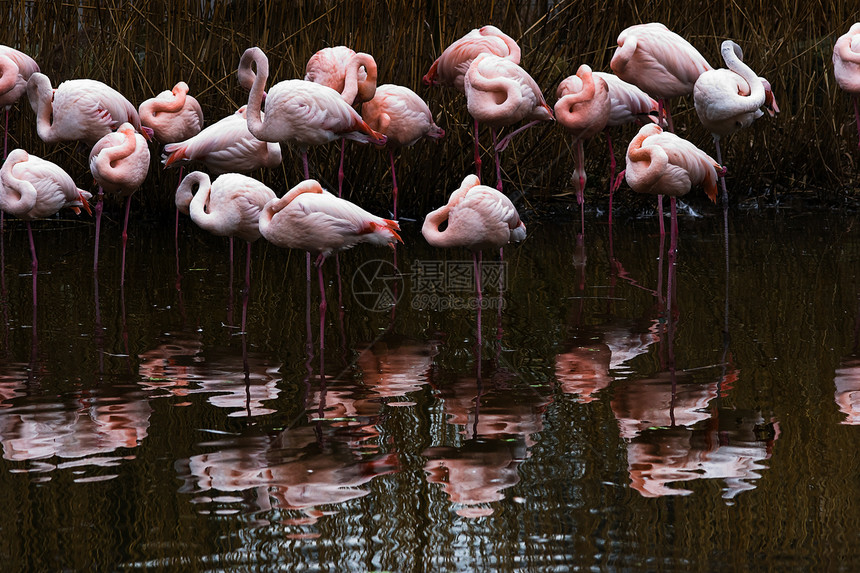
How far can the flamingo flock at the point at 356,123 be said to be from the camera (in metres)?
5.25

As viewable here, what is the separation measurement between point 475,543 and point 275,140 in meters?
4.22

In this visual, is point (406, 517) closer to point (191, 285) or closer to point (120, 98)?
point (191, 285)

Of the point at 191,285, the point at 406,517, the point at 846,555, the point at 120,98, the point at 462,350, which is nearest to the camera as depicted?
the point at 846,555

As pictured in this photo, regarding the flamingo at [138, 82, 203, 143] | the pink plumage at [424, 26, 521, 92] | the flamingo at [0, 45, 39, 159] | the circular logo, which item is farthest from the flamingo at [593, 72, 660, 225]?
the flamingo at [0, 45, 39, 159]

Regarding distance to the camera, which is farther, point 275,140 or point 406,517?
point 275,140

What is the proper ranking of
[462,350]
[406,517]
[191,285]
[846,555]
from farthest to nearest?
[191,285] < [462,350] < [406,517] < [846,555]

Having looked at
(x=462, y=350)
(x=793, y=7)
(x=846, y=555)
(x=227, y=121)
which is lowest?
(x=846, y=555)

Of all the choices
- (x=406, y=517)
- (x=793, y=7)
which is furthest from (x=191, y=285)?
(x=793, y=7)

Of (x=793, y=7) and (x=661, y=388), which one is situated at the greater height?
(x=793, y=7)

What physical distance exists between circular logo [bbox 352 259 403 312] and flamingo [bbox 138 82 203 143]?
1.72m

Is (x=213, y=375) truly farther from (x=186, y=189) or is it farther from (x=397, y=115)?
(x=397, y=115)

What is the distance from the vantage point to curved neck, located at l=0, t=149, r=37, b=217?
243 inches

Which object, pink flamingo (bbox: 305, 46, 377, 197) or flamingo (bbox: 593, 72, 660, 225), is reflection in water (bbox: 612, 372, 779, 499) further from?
flamingo (bbox: 593, 72, 660, 225)

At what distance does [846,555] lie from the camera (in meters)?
2.78
